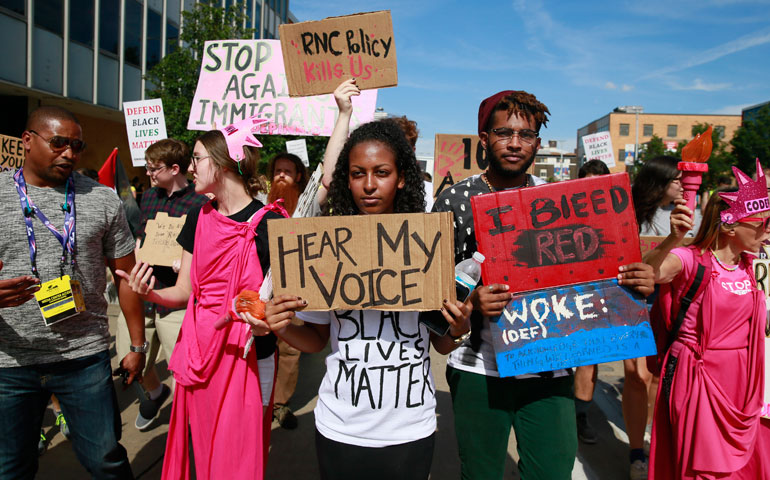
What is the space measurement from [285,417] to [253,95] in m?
2.92

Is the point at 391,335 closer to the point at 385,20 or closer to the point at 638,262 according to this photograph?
the point at 638,262

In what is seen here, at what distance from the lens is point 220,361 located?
7.63ft

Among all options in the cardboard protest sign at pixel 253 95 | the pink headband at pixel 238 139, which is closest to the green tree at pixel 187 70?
the cardboard protest sign at pixel 253 95

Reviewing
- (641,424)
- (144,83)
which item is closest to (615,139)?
(144,83)

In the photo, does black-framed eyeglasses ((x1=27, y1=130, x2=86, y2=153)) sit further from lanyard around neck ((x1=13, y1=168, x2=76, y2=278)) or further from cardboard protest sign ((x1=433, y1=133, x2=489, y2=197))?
cardboard protest sign ((x1=433, y1=133, x2=489, y2=197))

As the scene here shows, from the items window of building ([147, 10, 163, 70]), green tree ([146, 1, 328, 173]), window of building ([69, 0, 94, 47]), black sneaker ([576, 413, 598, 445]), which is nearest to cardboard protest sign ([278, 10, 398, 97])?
black sneaker ([576, 413, 598, 445])

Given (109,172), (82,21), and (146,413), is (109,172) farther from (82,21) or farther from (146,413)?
(82,21)

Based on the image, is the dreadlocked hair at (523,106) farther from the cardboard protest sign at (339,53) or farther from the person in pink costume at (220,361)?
the person in pink costume at (220,361)

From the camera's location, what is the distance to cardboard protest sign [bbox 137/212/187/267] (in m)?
3.28

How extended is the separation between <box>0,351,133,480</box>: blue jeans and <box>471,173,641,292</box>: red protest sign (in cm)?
197

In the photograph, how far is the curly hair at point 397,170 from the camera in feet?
6.78

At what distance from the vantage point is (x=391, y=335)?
74.4 inches

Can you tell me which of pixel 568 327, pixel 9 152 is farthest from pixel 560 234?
pixel 9 152

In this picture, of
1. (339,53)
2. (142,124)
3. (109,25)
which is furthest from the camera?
(109,25)
